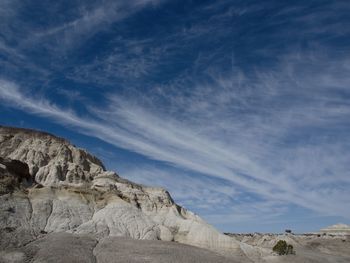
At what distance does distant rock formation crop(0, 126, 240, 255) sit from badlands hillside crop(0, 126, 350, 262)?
0.47ft

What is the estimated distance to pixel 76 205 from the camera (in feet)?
243

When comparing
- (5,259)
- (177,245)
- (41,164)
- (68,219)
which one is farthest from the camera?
(41,164)

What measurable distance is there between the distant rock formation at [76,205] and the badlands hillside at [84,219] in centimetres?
14

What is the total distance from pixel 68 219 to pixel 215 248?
80.1 feet

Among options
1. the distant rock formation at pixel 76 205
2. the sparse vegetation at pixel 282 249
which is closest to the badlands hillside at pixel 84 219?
the distant rock formation at pixel 76 205

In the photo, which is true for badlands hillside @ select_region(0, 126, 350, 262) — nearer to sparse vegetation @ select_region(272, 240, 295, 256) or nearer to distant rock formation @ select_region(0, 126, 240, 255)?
distant rock formation @ select_region(0, 126, 240, 255)

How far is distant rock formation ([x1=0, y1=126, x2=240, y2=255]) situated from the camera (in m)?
Result: 65.0

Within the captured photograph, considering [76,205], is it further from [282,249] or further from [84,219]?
[282,249]

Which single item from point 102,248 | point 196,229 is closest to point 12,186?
point 102,248

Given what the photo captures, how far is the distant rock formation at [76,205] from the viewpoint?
65006 millimetres

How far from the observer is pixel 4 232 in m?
54.8

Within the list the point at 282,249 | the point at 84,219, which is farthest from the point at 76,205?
the point at 282,249

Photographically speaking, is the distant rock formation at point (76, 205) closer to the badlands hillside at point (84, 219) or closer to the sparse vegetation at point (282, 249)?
the badlands hillside at point (84, 219)

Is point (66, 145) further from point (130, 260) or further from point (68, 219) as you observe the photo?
point (130, 260)
